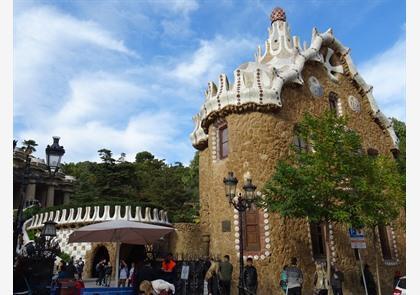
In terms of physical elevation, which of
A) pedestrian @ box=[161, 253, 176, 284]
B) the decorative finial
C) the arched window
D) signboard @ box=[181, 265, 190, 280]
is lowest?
signboard @ box=[181, 265, 190, 280]

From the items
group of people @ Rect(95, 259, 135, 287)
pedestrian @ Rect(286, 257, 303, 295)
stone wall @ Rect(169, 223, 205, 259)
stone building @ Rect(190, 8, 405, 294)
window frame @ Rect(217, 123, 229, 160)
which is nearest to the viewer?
pedestrian @ Rect(286, 257, 303, 295)

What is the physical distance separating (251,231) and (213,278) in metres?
3.40

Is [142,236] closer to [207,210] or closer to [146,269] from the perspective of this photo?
[146,269]

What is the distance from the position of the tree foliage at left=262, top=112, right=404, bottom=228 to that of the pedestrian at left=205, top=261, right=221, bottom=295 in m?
2.43

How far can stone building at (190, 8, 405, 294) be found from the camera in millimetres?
12500

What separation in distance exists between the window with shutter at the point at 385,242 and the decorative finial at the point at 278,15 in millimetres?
10956

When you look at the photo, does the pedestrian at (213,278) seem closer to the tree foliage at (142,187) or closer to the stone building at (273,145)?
the stone building at (273,145)

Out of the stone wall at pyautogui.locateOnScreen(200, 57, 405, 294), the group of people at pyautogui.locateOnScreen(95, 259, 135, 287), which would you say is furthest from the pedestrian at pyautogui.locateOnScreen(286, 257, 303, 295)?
the group of people at pyautogui.locateOnScreen(95, 259, 135, 287)

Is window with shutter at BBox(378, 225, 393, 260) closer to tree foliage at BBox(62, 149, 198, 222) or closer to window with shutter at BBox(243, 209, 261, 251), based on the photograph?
window with shutter at BBox(243, 209, 261, 251)

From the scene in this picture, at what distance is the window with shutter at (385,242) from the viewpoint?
643 inches

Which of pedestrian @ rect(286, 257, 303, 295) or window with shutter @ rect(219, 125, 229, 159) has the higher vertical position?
window with shutter @ rect(219, 125, 229, 159)

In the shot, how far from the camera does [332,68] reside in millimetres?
17875

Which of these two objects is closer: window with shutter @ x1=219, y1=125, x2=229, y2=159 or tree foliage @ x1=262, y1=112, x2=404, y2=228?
tree foliage @ x1=262, y1=112, x2=404, y2=228
